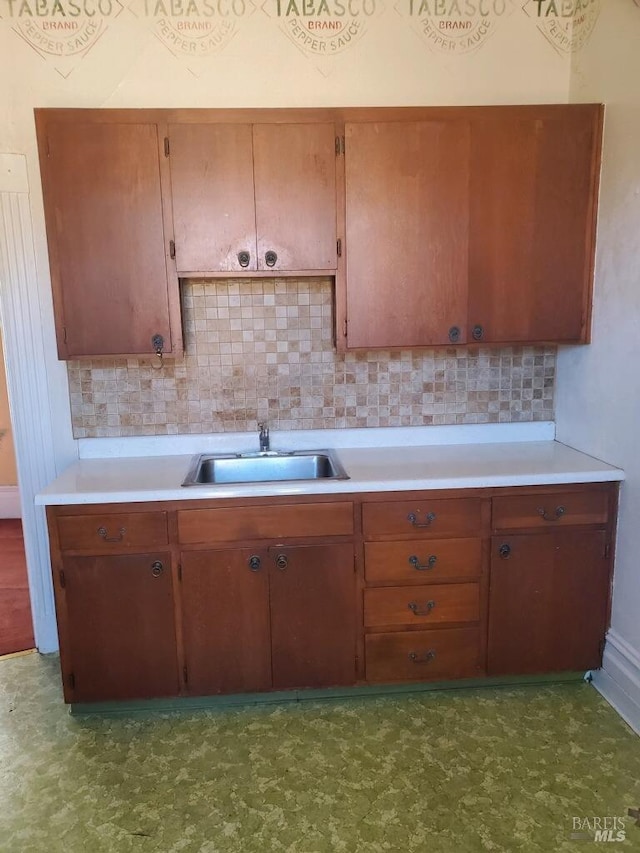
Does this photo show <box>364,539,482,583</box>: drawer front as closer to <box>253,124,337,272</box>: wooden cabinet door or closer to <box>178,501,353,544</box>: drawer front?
<box>178,501,353,544</box>: drawer front

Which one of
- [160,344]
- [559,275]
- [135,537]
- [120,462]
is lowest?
[135,537]

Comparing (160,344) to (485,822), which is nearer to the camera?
(485,822)

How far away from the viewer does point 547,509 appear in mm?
2299

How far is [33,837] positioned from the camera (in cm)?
179

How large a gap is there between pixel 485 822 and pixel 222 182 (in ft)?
7.66

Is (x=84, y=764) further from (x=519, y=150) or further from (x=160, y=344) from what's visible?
(x=519, y=150)

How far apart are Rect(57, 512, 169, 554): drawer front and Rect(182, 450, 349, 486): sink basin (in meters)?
0.45

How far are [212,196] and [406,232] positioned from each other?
2.50 feet

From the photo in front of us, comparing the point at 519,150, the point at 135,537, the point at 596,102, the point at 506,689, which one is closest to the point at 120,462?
the point at 135,537

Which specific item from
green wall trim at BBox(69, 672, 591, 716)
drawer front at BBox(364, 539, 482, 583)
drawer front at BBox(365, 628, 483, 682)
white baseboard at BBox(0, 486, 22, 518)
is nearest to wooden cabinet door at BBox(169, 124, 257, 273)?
drawer front at BBox(364, 539, 482, 583)

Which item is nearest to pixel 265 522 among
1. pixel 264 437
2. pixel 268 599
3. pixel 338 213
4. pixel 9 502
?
pixel 268 599

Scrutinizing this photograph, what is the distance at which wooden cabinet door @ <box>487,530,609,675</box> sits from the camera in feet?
7.61

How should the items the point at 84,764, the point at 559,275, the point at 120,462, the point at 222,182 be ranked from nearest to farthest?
the point at 84,764 < the point at 222,182 < the point at 559,275 < the point at 120,462

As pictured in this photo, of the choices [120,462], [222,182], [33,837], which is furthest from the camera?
[120,462]
